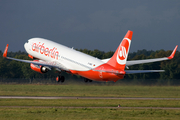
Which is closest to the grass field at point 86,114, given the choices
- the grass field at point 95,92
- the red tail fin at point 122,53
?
the red tail fin at point 122,53

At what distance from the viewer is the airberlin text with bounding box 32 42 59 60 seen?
63531 mm

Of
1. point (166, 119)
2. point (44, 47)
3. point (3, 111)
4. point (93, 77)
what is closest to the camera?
point (166, 119)

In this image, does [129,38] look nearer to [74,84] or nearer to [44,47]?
[44,47]

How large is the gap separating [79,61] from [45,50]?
375 inches

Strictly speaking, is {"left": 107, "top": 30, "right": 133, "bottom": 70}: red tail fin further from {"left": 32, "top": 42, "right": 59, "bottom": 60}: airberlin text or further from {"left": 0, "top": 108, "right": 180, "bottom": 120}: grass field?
{"left": 32, "top": 42, "right": 59, "bottom": 60}: airberlin text

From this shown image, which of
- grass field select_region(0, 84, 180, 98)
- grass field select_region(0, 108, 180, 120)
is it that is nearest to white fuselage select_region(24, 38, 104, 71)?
grass field select_region(0, 84, 180, 98)

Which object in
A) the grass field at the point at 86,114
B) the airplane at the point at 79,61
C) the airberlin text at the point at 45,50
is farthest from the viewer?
the airberlin text at the point at 45,50

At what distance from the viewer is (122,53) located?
51.2 m

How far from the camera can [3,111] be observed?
→ 43.1 meters

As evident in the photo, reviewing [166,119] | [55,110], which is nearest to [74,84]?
[55,110]

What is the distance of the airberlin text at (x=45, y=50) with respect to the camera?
63531mm

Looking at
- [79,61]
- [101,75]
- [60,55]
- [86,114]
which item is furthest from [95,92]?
[86,114]

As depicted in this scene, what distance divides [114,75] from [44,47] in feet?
59.3

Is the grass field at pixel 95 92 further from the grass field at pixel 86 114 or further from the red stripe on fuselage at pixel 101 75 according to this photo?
the grass field at pixel 86 114
